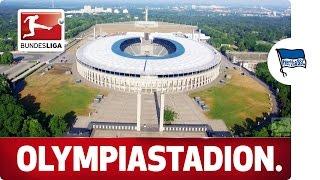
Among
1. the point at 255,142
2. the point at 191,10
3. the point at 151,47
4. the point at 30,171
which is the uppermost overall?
the point at 191,10

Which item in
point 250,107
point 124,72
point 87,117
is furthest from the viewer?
point 124,72

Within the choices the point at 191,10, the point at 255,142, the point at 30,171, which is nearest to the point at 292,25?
the point at 255,142

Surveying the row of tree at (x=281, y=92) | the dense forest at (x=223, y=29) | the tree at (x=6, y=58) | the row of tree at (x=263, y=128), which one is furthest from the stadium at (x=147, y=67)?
the dense forest at (x=223, y=29)

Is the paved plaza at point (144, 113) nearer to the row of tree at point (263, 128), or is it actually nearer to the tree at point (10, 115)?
the row of tree at point (263, 128)

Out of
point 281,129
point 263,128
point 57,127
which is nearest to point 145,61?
point 57,127

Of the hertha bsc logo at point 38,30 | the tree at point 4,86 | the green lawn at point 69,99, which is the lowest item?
the green lawn at point 69,99

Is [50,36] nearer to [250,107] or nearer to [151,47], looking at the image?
[250,107]

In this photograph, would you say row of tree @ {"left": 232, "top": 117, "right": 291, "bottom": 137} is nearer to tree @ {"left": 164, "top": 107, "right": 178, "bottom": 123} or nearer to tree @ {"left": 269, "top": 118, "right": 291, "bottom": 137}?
tree @ {"left": 269, "top": 118, "right": 291, "bottom": 137}
